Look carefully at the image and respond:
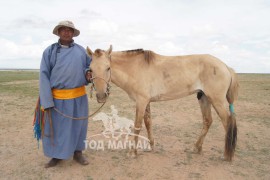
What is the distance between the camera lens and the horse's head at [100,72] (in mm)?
4141

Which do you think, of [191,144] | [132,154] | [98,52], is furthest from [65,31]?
[191,144]

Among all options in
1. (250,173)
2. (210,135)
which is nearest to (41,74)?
(250,173)

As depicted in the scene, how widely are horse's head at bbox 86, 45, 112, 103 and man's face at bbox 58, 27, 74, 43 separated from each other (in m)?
0.47

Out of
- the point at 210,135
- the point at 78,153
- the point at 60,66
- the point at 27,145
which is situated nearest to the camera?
the point at 60,66

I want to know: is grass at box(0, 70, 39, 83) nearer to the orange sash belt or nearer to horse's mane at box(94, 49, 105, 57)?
the orange sash belt

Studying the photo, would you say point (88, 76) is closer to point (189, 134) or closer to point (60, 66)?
point (60, 66)

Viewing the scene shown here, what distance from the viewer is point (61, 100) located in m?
4.41

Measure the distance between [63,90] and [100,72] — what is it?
0.77 m

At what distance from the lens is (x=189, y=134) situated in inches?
274

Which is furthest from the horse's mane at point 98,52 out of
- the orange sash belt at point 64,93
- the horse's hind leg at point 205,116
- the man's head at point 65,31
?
the horse's hind leg at point 205,116

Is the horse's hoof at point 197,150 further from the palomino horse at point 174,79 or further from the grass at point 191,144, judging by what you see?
the palomino horse at point 174,79

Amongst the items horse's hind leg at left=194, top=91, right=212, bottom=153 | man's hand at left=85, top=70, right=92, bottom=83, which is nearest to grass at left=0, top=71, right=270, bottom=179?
horse's hind leg at left=194, top=91, right=212, bottom=153

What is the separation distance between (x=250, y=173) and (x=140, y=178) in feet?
6.60

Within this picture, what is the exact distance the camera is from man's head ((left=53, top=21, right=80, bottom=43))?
14.2 ft
